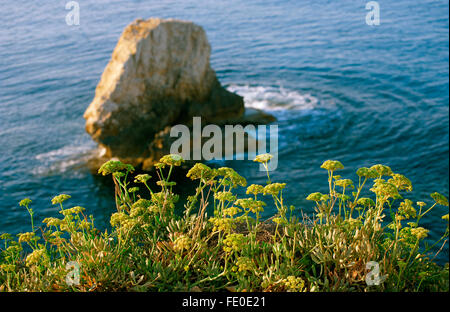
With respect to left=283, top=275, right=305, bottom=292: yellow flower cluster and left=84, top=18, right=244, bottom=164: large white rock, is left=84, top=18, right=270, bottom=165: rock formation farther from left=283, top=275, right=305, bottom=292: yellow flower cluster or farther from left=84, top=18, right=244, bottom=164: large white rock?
left=283, top=275, right=305, bottom=292: yellow flower cluster

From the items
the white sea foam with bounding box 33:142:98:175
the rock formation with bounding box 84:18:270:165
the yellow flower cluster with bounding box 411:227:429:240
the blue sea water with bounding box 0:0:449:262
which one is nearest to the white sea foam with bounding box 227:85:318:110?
the blue sea water with bounding box 0:0:449:262

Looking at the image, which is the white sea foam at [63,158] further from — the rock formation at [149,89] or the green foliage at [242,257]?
the green foliage at [242,257]

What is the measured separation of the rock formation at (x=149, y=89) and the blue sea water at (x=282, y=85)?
4.73 feet

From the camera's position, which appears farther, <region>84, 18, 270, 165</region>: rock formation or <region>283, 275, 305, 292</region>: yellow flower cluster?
<region>84, 18, 270, 165</region>: rock formation

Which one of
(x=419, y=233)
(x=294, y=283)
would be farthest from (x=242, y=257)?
(x=419, y=233)

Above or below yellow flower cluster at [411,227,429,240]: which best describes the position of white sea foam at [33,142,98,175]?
below

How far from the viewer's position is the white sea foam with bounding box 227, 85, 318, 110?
1593cm

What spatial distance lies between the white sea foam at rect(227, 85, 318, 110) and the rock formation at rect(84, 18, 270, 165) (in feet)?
9.02

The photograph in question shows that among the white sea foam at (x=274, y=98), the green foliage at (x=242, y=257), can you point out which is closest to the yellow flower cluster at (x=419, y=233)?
the green foliage at (x=242, y=257)

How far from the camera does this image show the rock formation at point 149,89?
1200 centimetres

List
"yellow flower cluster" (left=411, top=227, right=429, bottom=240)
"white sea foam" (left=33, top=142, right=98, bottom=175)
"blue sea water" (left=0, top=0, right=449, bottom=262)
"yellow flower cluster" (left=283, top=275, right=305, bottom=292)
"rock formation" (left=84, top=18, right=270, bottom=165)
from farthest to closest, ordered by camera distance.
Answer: "rock formation" (left=84, top=18, right=270, bottom=165) → "white sea foam" (left=33, top=142, right=98, bottom=175) → "blue sea water" (left=0, top=0, right=449, bottom=262) → "yellow flower cluster" (left=411, top=227, right=429, bottom=240) → "yellow flower cluster" (left=283, top=275, right=305, bottom=292)

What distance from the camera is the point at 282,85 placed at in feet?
58.0

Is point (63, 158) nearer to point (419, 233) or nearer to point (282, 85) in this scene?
point (282, 85)

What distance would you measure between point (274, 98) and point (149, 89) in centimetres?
568
